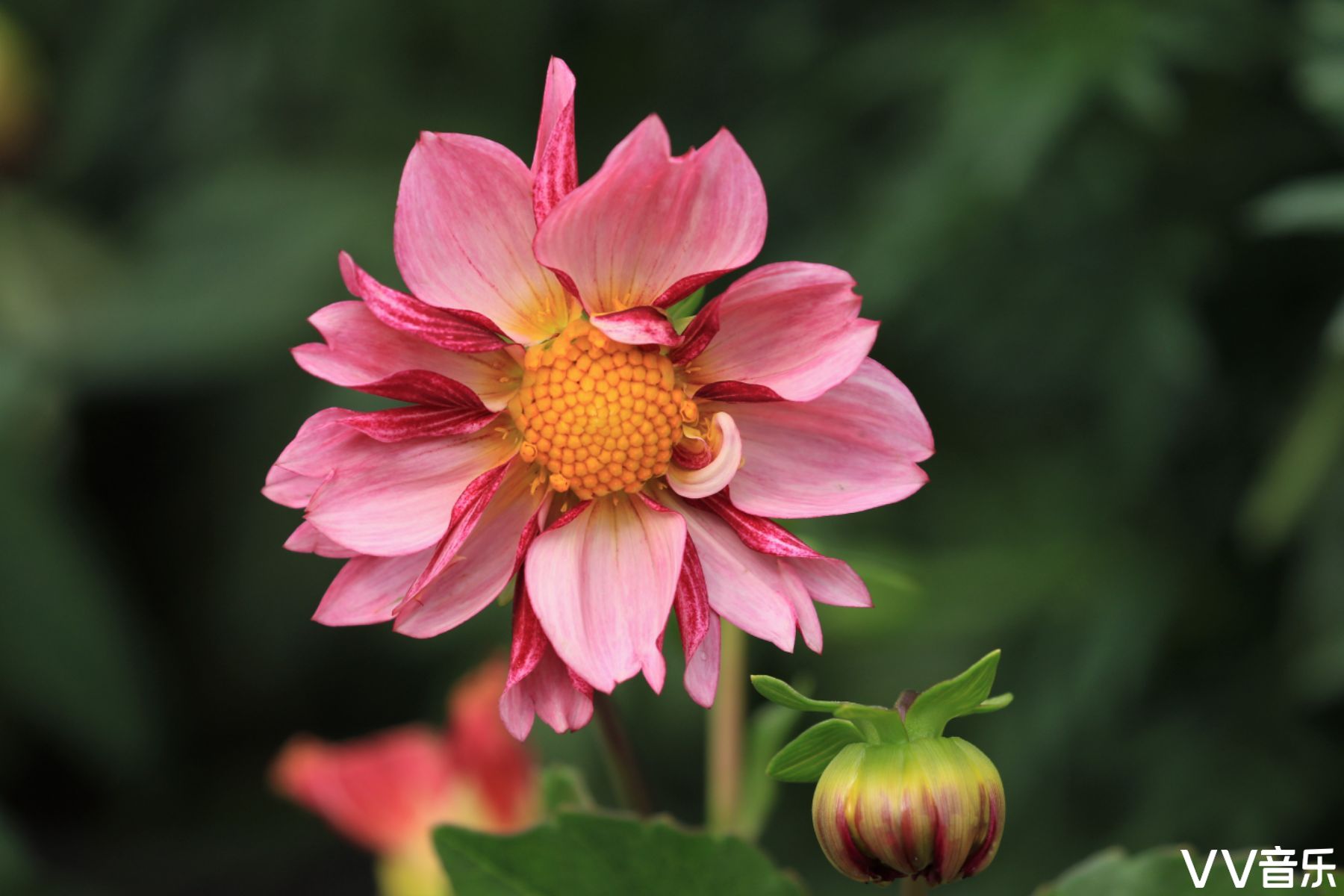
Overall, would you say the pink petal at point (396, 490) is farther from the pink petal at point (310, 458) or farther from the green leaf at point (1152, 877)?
the green leaf at point (1152, 877)

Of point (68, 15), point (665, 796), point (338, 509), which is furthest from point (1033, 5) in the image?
point (68, 15)

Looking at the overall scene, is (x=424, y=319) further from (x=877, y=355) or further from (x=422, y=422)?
(x=877, y=355)

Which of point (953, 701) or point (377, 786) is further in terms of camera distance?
point (377, 786)


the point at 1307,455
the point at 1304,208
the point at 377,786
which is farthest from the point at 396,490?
the point at 1307,455

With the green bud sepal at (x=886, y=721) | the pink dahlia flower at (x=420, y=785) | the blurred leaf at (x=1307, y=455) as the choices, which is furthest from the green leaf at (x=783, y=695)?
the blurred leaf at (x=1307, y=455)

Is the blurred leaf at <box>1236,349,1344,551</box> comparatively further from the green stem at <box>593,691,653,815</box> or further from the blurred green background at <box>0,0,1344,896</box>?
the green stem at <box>593,691,653,815</box>

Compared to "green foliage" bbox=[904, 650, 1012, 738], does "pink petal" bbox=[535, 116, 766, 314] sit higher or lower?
higher

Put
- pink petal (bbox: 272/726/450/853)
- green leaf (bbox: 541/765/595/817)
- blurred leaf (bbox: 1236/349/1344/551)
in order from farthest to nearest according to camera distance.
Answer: blurred leaf (bbox: 1236/349/1344/551) → pink petal (bbox: 272/726/450/853) → green leaf (bbox: 541/765/595/817)

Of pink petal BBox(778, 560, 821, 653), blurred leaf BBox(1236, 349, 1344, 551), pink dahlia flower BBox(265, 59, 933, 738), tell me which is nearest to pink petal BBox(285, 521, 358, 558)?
pink dahlia flower BBox(265, 59, 933, 738)
